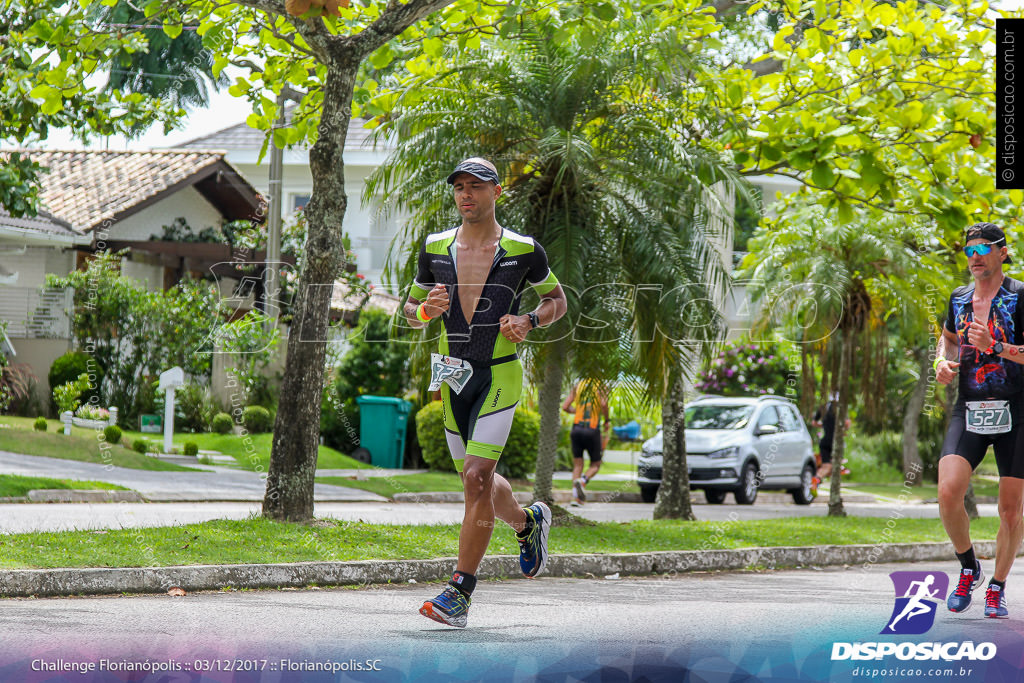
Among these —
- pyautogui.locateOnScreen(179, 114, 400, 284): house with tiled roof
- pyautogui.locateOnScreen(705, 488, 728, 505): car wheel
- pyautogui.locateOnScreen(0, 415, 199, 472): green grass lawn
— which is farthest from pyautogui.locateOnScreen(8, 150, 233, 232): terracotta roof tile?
pyautogui.locateOnScreen(705, 488, 728, 505): car wheel

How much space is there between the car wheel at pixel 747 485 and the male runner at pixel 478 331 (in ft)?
45.2

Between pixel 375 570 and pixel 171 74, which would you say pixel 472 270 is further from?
pixel 171 74

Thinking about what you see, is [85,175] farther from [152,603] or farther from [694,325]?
[152,603]

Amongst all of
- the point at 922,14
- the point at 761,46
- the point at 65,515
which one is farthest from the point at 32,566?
the point at 761,46

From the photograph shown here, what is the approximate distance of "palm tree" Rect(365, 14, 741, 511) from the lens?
1126cm

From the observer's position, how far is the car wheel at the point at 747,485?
19250 mm

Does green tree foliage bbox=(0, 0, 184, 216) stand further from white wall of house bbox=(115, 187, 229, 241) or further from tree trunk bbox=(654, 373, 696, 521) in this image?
white wall of house bbox=(115, 187, 229, 241)

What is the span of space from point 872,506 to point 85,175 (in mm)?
17817

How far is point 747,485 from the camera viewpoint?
19.5m

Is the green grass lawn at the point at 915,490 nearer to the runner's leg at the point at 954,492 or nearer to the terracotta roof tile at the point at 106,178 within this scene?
the terracotta roof tile at the point at 106,178

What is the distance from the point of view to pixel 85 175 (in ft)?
83.3

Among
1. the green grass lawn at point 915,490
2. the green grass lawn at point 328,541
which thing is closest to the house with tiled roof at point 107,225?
the green grass lawn at point 328,541

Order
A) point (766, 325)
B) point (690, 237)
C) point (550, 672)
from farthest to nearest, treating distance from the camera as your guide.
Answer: point (766, 325)
point (690, 237)
point (550, 672)

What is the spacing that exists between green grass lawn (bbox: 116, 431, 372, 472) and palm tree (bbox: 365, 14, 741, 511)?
7.97 m
